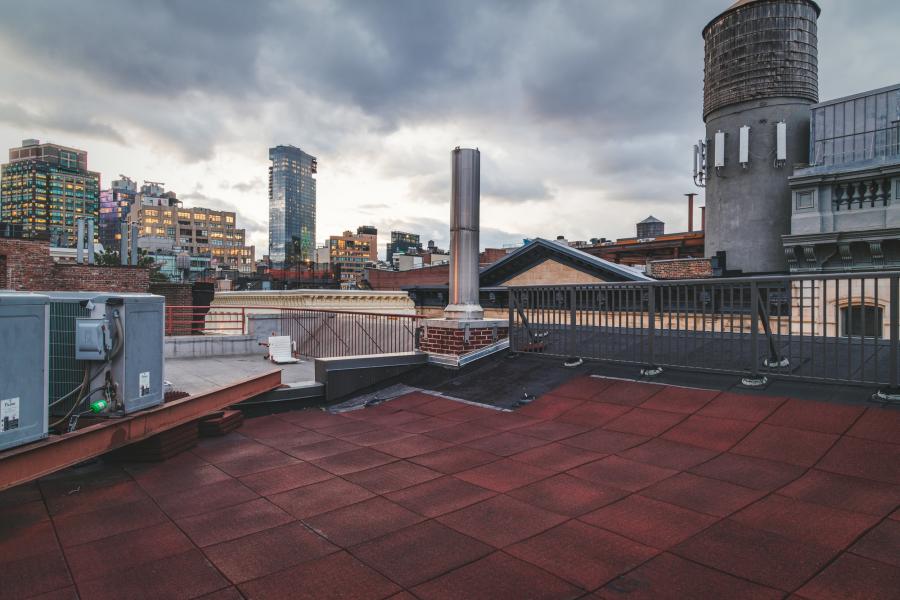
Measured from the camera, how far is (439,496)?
4098mm

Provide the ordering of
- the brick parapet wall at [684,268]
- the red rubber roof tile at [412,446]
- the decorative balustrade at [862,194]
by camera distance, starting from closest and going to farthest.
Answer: the red rubber roof tile at [412,446] → the decorative balustrade at [862,194] → the brick parapet wall at [684,268]

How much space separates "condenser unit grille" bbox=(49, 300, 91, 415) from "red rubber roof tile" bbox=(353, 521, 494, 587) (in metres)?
3.42

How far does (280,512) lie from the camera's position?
385 centimetres

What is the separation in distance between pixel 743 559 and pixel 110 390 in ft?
17.5

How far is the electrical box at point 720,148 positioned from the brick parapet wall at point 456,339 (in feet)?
79.1

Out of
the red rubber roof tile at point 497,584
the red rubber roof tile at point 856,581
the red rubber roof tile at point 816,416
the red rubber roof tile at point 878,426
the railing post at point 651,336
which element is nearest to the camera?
the red rubber roof tile at point 856,581

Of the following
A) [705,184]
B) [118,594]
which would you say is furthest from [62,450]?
[705,184]

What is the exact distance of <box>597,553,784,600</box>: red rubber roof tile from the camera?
265 cm

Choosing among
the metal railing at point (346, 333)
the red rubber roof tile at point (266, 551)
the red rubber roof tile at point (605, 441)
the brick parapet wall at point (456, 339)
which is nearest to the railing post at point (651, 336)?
the red rubber roof tile at point (605, 441)

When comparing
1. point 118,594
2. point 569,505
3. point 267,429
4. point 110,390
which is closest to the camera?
point 118,594

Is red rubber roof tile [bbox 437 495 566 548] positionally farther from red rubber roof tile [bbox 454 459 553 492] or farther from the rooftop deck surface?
red rubber roof tile [bbox 454 459 553 492]

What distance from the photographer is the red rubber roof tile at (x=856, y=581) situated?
102 inches

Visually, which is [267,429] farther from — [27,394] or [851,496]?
[851,496]

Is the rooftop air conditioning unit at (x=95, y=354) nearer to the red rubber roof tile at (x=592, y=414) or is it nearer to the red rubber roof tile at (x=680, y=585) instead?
the red rubber roof tile at (x=680, y=585)
